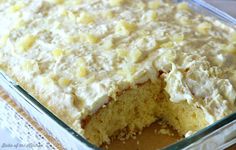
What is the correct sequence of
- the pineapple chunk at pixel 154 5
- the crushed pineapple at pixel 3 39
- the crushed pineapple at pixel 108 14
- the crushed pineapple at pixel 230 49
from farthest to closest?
the pineapple chunk at pixel 154 5 → the crushed pineapple at pixel 108 14 → the crushed pineapple at pixel 3 39 → the crushed pineapple at pixel 230 49

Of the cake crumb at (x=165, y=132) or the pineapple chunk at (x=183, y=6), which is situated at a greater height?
the pineapple chunk at (x=183, y=6)

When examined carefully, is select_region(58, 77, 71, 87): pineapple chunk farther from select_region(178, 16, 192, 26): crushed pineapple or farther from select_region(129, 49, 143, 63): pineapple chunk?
select_region(178, 16, 192, 26): crushed pineapple

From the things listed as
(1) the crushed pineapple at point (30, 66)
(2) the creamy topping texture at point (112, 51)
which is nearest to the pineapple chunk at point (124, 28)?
(2) the creamy topping texture at point (112, 51)

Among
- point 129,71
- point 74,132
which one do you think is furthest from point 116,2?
point 74,132

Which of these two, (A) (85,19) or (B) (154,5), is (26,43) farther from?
(B) (154,5)

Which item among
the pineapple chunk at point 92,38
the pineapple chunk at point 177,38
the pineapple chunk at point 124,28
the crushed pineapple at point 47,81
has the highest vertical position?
the crushed pineapple at point 47,81

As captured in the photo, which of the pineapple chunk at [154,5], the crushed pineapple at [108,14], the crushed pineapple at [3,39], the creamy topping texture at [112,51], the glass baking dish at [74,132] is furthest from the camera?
the pineapple chunk at [154,5]

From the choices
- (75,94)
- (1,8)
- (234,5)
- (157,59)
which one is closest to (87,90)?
(75,94)

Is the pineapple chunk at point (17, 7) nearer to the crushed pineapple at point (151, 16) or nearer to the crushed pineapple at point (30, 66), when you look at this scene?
the crushed pineapple at point (30, 66)
